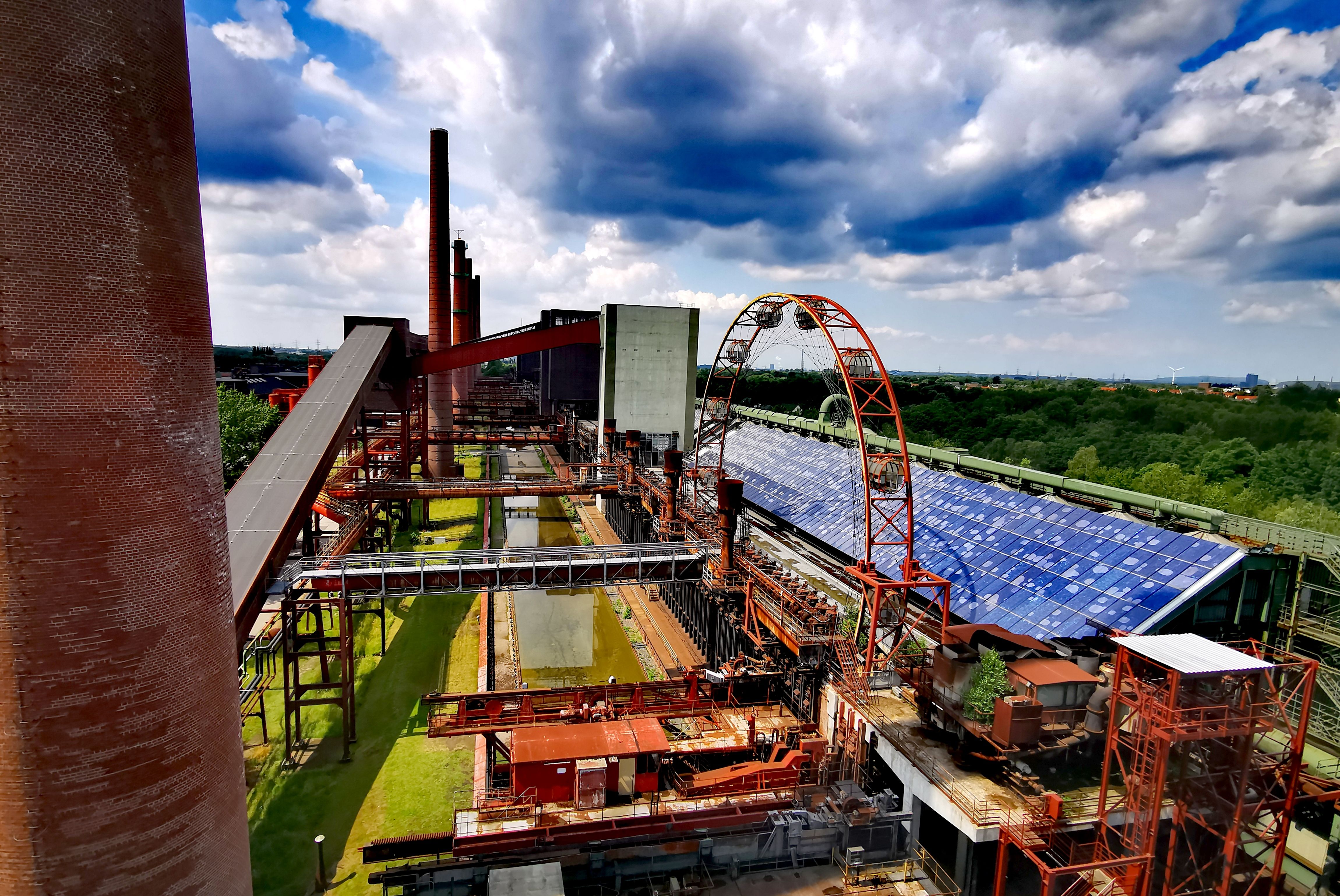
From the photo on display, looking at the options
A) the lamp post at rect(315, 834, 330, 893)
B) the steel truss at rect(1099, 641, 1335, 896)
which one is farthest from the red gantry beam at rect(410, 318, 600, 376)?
the steel truss at rect(1099, 641, 1335, 896)

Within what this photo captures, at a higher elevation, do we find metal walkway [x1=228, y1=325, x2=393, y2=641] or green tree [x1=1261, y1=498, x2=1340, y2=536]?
metal walkway [x1=228, y1=325, x2=393, y2=641]

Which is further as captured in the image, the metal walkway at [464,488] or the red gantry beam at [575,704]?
the metal walkway at [464,488]

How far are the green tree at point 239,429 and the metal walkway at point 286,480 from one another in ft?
52.5

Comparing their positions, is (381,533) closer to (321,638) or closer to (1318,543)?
(321,638)

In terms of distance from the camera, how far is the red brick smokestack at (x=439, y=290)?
Result: 4853 centimetres

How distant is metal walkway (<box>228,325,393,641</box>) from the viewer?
17750 millimetres

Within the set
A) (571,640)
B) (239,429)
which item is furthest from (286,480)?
(239,429)

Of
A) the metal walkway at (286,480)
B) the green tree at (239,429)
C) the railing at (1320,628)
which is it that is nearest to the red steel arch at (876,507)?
the railing at (1320,628)

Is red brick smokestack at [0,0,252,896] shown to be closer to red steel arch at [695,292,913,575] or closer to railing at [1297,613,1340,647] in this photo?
red steel arch at [695,292,913,575]

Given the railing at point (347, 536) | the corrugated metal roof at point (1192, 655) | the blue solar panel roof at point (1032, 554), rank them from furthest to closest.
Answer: the railing at point (347, 536), the blue solar panel roof at point (1032, 554), the corrugated metal roof at point (1192, 655)

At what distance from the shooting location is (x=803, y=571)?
29.3 metres

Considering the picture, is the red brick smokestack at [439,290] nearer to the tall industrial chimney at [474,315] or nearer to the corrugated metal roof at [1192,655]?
the tall industrial chimney at [474,315]

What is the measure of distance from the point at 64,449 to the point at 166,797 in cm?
535

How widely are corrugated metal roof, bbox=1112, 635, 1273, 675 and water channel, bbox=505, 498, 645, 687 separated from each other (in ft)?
60.8
